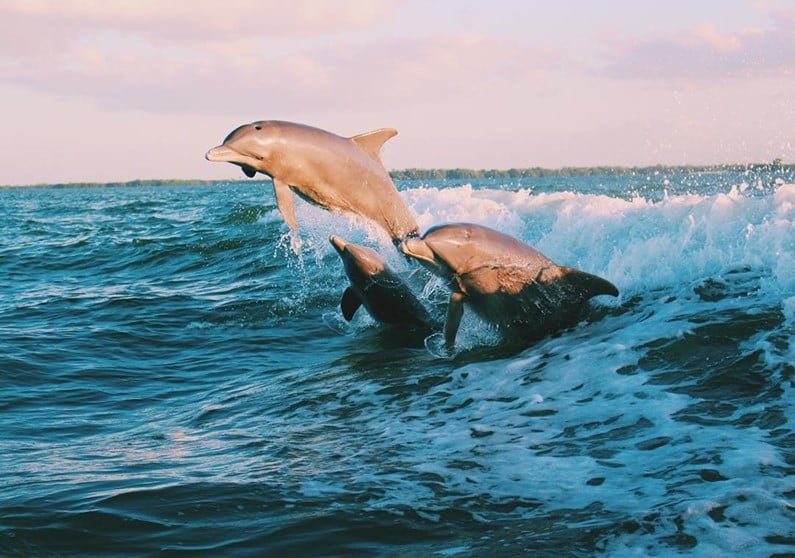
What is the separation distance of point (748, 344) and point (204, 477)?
493 centimetres

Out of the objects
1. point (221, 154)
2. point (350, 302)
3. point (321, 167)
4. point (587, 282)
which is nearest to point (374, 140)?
point (321, 167)

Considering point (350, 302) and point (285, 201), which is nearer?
point (285, 201)

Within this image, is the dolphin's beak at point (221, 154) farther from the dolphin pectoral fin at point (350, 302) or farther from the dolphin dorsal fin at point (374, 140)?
the dolphin pectoral fin at point (350, 302)

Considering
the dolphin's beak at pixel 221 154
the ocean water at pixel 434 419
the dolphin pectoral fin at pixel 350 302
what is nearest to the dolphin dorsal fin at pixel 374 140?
the ocean water at pixel 434 419

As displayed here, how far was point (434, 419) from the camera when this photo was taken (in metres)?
8.00

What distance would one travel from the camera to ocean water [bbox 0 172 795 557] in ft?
17.8

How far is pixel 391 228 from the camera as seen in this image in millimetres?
11703

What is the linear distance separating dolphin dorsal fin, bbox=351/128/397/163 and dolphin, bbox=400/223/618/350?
6.06 ft

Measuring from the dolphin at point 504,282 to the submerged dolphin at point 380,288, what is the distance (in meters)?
1.84

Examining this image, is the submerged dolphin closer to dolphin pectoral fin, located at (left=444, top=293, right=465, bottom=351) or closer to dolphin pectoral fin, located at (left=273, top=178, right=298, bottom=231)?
dolphin pectoral fin, located at (left=273, top=178, right=298, bottom=231)

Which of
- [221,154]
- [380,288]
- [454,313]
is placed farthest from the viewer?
[380,288]

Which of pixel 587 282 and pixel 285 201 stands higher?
pixel 285 201

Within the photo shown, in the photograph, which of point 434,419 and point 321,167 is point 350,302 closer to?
point 321,167

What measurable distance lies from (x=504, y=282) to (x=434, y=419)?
2.85 m
